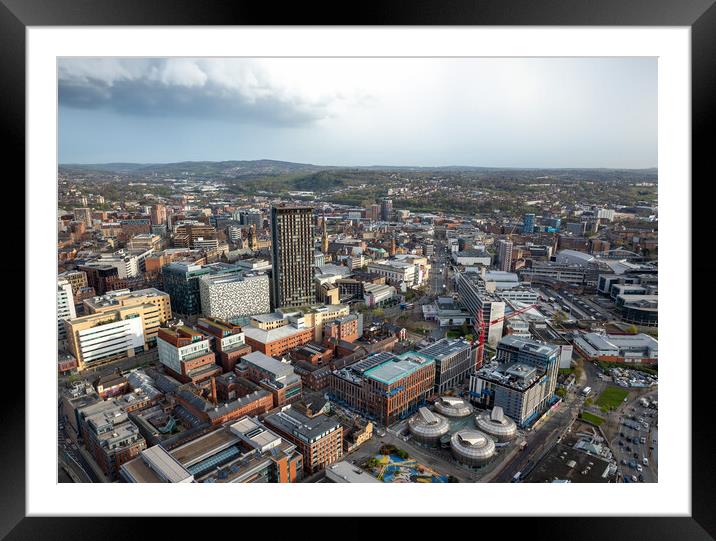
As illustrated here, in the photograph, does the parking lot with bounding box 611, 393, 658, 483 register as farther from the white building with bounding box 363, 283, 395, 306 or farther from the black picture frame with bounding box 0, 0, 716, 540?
the white building with bounding box 363, 283, 395, 306

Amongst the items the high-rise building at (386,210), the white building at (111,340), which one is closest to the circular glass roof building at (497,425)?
the white building at (111,340)

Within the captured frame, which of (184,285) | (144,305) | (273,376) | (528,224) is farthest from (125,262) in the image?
(528,224)

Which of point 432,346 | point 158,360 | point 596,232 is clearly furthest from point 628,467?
point 596,232

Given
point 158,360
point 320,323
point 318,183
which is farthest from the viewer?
point 318,183

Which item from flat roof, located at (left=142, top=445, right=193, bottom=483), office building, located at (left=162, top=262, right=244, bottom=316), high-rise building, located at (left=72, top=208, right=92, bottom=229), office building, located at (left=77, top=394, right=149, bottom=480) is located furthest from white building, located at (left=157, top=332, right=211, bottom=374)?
high-rise building, located at (left=72, top=208, right=92, bottom=229)

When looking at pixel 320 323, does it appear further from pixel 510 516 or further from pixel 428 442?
pixel 510 516

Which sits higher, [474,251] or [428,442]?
[474,251]
